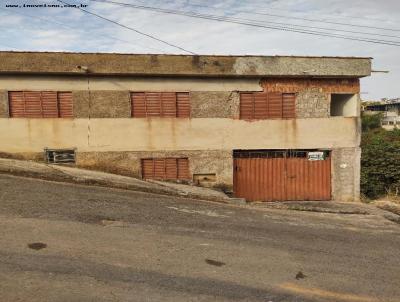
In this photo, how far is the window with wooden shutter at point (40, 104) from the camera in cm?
1373

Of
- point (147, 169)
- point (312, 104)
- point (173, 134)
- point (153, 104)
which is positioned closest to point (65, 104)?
point (153, 104)

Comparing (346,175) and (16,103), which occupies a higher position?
(16,103)

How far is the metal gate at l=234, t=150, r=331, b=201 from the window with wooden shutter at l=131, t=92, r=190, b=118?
3.09 meters

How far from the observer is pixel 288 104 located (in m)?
15.0

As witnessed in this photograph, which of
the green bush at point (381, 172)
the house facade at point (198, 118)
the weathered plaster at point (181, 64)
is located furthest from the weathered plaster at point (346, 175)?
the weathered plaster at point (181, 64)

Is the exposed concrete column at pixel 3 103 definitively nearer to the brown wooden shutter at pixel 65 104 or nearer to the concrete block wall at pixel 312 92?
the brown wooden shutter at pixel 65 104

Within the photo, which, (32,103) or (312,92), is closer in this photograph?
(32,103)

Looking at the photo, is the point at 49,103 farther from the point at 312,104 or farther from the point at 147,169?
the point at 312,104

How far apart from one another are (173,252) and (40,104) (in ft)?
31.9

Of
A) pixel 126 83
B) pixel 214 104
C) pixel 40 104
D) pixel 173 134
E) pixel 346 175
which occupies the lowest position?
pixel 346 175

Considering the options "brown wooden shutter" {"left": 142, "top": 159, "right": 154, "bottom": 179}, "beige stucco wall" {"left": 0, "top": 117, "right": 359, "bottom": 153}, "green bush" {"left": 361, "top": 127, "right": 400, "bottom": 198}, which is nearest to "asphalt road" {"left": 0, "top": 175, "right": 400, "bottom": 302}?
"beige stucco wall" {"left": 0, "top": 117, "right": 359, "bottom": 153}

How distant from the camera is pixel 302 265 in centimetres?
686

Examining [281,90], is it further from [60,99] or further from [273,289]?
[273,289]

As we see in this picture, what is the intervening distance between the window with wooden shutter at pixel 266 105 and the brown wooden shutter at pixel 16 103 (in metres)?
8.69
